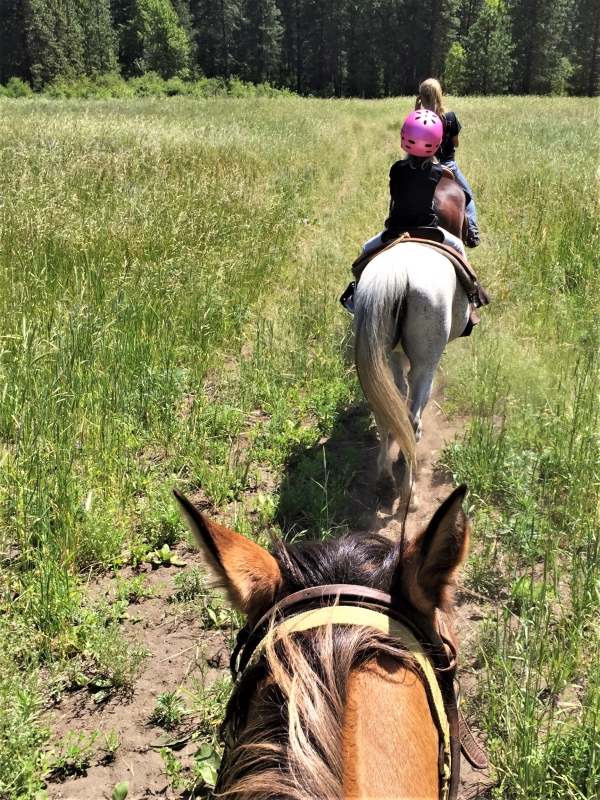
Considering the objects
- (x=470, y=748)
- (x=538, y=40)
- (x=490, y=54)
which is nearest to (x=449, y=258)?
(x=470, y=748)

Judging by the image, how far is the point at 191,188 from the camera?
711 cm

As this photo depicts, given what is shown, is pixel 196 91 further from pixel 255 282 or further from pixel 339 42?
pixel 255 282

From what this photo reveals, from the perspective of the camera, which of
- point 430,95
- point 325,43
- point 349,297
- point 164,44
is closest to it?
point 349,297

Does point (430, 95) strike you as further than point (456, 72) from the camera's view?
No

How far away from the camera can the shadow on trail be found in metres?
3.44

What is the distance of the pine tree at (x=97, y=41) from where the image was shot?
61594mm

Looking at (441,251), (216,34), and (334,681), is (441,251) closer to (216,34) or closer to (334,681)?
(334,681)

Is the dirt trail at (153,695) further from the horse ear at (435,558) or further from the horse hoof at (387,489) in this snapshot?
the horse ear at (435,558)

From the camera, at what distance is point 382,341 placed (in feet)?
10.9

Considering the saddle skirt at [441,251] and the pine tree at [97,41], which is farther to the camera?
the pine tree at [97,41]

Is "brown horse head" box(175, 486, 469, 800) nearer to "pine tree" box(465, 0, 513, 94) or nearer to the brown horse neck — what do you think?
the brown horse neck

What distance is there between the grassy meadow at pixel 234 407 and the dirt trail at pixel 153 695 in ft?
0.27

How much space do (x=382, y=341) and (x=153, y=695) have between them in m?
2.17

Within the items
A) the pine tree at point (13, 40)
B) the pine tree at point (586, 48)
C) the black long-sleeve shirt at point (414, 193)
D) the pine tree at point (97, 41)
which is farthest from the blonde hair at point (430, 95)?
the pine tree at point (13, 40)
